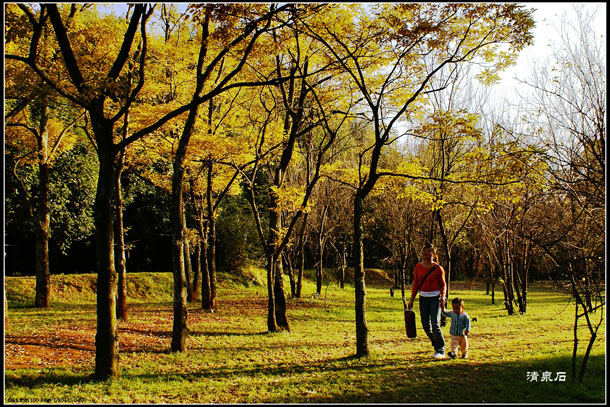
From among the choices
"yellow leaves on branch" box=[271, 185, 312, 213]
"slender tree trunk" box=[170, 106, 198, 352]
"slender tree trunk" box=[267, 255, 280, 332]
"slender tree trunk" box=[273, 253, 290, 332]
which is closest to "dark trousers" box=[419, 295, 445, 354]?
"yellow leaves on branch" box=[271, 185, 312, 213]

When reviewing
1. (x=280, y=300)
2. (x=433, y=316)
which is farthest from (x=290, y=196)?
(x=433, y=316)

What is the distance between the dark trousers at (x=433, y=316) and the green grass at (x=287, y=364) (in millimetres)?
365

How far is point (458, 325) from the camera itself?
21.8 ft

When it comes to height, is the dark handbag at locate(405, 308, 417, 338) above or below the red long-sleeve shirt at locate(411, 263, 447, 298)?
below

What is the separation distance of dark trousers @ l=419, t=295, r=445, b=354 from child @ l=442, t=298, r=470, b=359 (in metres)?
0.15

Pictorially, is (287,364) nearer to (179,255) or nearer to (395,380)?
(395,380)

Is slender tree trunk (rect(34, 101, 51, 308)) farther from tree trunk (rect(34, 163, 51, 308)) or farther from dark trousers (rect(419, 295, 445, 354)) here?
dark trousers (rect(419, 295, 445, 354))

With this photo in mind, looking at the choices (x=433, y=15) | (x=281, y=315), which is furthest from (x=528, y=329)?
(x=433, y=15)

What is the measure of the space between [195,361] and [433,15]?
684 centimetres

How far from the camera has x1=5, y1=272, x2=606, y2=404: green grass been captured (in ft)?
17.0

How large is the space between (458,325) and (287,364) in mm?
2843

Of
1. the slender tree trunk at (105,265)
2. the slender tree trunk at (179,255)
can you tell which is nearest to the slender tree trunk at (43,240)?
the slender tree trunk at (179,255)

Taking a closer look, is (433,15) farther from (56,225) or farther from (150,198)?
(150,198)

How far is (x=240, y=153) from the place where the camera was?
1123 centimetres
